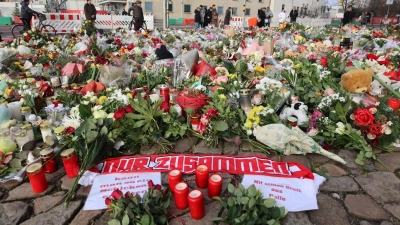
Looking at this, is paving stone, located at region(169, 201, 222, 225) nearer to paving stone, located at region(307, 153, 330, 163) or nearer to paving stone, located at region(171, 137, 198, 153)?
paving stone, located at region(171, 137, 198, 153)

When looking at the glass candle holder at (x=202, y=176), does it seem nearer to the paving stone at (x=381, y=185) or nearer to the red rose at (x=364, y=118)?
the paving stone at (x=381, y=185)

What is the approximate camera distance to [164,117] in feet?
9.83

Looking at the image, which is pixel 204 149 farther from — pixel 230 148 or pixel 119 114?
pixel 119 114

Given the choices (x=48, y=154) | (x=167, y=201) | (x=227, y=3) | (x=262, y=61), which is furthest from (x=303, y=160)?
(x=227, y=3)

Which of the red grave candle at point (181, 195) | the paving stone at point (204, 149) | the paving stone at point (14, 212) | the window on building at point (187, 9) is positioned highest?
the window on building at point (187, 9)

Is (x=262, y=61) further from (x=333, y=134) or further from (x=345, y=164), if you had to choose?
(x=345, y=164)

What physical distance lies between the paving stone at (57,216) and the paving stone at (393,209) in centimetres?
234

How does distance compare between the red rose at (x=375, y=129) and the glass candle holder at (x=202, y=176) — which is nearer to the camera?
the glass candle holder at (x=202, y=176)

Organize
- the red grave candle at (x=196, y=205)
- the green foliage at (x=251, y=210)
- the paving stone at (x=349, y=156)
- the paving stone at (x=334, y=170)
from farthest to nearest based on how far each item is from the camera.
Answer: the paving stone at (x=349, y=156), the paving stone at (x=334, y=170), the red grave candle at (x=196, y=205), the green foliage at (x=251, y=210)

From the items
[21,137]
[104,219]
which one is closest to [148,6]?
[21,137]

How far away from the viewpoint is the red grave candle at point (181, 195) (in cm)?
190

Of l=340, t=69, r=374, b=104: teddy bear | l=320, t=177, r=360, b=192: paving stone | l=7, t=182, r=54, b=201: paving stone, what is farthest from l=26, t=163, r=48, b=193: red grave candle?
l=340, t=69, r=374, b=104: teddy bear

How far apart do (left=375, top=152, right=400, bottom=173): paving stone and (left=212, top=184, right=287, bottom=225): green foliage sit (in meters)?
1.38

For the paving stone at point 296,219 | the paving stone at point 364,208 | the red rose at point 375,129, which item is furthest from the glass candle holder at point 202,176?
the red rose at point 375,129
